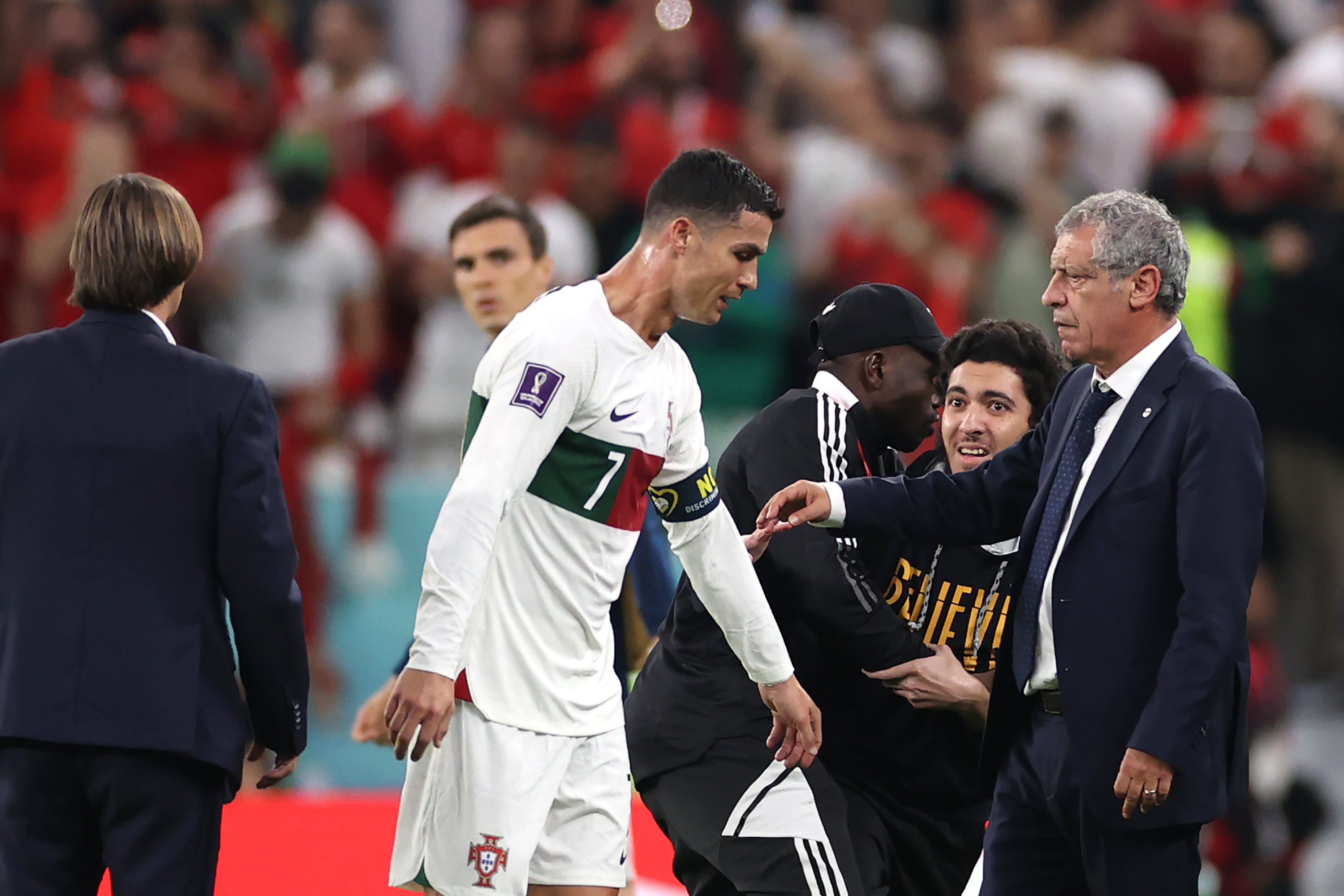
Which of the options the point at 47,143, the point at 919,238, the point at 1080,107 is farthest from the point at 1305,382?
the point at 47,143

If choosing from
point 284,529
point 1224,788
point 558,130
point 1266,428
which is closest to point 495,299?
point 284,529

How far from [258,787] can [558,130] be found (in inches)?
242

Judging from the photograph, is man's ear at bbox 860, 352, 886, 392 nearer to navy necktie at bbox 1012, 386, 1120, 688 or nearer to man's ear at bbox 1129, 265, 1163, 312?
navy necktie at bbox 1012, 386, 1120, 688

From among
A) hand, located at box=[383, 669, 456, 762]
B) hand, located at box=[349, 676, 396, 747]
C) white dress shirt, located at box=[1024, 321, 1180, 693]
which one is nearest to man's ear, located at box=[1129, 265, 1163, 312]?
white dress shirt, located at box=[1024, 321, 1180, 693]

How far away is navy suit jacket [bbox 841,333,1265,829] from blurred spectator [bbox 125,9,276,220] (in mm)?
5706

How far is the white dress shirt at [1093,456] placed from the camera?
368cm

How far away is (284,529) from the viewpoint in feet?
11.2

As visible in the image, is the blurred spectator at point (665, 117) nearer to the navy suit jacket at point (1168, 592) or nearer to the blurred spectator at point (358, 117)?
the blurred spectator at point (358, 117)

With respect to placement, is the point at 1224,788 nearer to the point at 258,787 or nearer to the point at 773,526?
the point at 773,526

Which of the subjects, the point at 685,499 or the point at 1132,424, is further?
the point at 685,499

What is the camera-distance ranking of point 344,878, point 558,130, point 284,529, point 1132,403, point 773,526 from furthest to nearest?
1. point 558,130
2. point 344,878
3. point 773,526
4. point 1132,403
5. point 284,529

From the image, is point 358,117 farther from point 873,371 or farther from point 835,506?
point 835,506

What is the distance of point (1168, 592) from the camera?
355 cm

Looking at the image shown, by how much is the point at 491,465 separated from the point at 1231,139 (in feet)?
22.6
